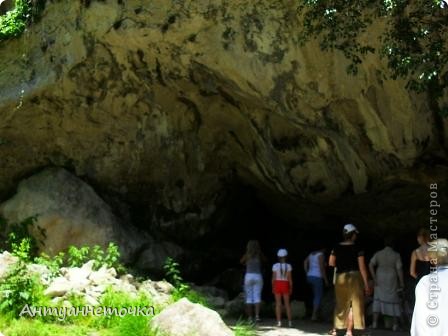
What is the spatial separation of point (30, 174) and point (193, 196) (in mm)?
3027

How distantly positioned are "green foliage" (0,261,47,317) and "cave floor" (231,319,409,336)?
2.67 meters

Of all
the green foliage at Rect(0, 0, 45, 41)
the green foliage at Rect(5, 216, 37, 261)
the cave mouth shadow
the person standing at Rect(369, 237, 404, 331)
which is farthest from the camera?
the cave mouth shadow

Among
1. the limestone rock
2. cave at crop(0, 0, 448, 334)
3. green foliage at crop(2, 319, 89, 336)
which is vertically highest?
cave at crop(0, 0, 448, 334)

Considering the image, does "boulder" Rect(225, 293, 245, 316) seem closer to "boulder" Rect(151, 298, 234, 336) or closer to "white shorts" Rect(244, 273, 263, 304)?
"white shorts" Rect(244, 273, 263, 304)

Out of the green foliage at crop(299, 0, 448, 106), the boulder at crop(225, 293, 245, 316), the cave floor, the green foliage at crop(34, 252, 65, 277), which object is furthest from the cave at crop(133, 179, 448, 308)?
the green foliage at crop(299, 0, 448, 106)

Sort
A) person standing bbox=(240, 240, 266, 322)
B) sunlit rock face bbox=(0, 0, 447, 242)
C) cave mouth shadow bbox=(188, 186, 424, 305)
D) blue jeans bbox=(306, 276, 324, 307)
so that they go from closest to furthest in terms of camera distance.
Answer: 1. person standing bbox=(240, 240, 266, 322)
2. sunlit rock face bbox=(0, 0, 447, 242)
3. blue jeans bbox=(306, 276, 324, 307)
4. cave mouth shadow bbox=(188, 186, 424, 305)

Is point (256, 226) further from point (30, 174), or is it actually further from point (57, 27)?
point (57, 27)

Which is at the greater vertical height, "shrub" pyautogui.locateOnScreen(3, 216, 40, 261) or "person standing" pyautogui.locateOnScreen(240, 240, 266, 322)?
Result: "shrub" pyautogui.locateOnScreen(3, 216, 40, 261)

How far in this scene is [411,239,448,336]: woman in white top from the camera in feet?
10.9

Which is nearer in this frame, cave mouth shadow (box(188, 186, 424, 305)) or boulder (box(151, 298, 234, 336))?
boulder (box(151, 298, 234, 336))

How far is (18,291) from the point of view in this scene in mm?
6605

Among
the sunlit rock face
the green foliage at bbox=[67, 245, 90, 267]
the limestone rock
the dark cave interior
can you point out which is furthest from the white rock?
the dark cave interior

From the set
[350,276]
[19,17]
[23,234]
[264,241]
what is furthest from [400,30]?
[264,241]

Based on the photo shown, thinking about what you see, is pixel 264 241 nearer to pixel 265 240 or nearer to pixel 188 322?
pixel 265 240
